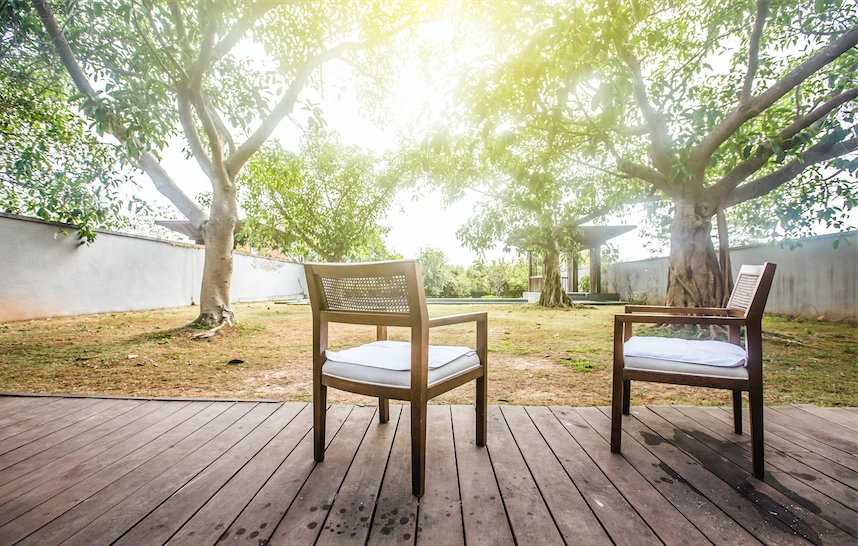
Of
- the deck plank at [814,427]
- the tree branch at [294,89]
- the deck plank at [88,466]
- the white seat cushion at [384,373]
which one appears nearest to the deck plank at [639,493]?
the white seat cushion at [384,373]

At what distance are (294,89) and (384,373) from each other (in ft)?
16.8

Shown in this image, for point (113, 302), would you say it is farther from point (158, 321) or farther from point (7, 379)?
point (7, 379)

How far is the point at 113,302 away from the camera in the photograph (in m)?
7.93

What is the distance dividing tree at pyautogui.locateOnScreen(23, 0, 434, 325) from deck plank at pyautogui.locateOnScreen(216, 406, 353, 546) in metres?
3.68

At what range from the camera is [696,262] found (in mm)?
5328

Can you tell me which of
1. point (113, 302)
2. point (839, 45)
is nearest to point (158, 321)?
point (113, 302)

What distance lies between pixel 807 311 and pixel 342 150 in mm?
11787

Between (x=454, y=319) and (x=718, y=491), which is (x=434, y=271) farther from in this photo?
(x=718, y=491)

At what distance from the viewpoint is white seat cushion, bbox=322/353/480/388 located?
4.67ft

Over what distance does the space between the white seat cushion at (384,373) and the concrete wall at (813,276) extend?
8.74 m

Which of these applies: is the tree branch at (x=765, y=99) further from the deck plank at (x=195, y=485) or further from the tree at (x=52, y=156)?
the tree at (x=52, y=156)

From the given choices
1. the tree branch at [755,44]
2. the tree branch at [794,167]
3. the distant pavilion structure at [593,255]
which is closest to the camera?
the tree branch at [755,44]

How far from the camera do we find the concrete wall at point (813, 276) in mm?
A: 6691

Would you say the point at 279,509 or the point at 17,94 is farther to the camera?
the point at 17,94
